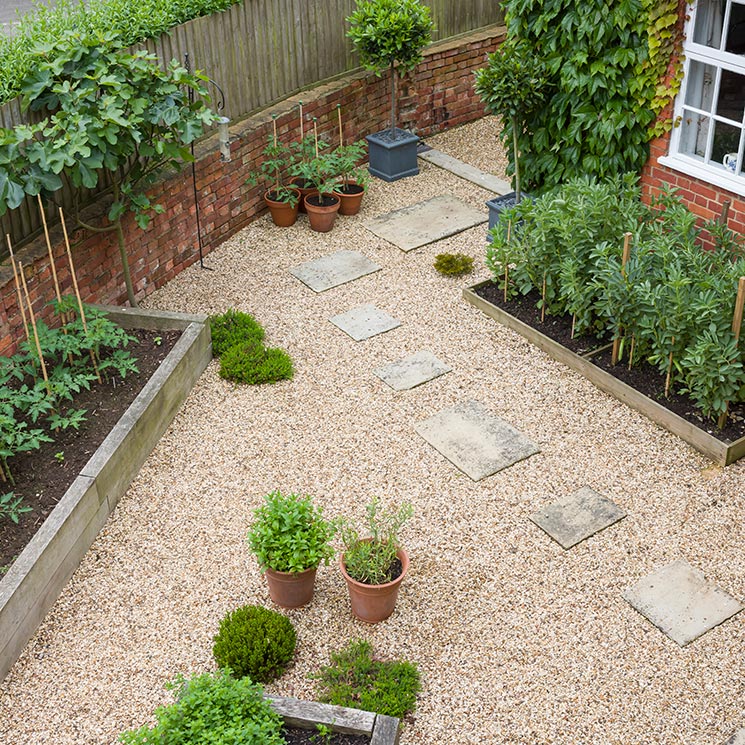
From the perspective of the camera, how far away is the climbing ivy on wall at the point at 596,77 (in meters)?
7.62

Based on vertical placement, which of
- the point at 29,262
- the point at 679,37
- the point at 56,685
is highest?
the point at 679,37

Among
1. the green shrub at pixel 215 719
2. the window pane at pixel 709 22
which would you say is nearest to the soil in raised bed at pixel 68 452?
the green shrub at pixel 215 719

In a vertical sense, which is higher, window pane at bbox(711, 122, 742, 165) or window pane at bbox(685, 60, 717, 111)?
window pane at bbox(685, 60, 717, 111)

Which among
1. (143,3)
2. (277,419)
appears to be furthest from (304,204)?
(277,419)

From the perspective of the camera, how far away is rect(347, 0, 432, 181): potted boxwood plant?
9.72m

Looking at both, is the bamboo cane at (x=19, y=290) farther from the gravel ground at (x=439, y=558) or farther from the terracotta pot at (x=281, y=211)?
the terracotta pot at (x=281, y=211)

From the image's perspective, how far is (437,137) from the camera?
11703 millimetres

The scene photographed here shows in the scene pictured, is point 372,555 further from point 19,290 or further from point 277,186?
point 277,186

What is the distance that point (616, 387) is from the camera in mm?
6977

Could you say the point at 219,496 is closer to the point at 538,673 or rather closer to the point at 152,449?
the point at 152,449

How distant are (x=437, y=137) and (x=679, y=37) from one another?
4478mm

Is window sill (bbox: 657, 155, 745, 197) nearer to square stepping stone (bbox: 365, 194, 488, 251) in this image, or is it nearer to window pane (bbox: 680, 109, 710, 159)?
window pane (bbox: 680, 109, 710, 159)

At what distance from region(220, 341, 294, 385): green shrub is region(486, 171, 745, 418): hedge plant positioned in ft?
6.51

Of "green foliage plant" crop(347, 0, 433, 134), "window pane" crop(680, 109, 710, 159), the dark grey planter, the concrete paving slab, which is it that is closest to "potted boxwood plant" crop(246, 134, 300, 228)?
the dark grey planter
